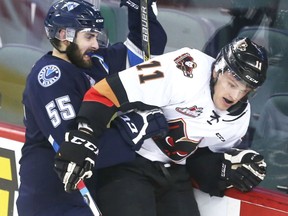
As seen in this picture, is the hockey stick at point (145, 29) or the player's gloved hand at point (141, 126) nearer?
the player's gloved hand at point (141, 126)

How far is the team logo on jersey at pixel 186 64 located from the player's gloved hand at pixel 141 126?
12 cm

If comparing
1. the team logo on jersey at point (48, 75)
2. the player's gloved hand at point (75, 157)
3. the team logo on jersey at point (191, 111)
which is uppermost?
the team logo on jersey at point (48, 75)

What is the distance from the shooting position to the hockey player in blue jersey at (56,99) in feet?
5.78

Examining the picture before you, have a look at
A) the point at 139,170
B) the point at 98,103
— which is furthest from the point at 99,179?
the point at 98,103

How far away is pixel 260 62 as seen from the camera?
1.74m

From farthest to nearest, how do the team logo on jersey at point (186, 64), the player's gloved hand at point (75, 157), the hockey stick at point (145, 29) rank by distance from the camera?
the hockey stick at point (145, 29), the team logo on jersey at point (186, 64), the player's gloved hand at point (75, 157)

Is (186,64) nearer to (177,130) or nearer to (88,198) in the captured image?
(177,130)

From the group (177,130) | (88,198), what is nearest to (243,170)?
(177,130)

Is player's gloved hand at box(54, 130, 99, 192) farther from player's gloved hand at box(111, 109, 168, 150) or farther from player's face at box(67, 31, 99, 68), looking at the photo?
player's face at box(67, 31, 99, 68)

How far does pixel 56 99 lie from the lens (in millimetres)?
1757

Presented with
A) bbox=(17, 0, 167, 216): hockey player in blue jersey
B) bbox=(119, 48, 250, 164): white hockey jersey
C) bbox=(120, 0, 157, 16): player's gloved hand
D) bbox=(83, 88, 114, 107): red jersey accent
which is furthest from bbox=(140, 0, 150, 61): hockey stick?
bbox=(83, 88, 114, 107): red jersey accent

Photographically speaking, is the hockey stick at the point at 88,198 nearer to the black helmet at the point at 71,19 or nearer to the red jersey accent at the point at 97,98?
the red jersey accent at the point at 97,98

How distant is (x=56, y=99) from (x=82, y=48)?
0.20 meters

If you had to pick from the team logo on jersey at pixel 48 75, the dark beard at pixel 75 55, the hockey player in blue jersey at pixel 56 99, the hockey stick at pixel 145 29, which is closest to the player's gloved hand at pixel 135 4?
the hockey stick at pixel 145 29
